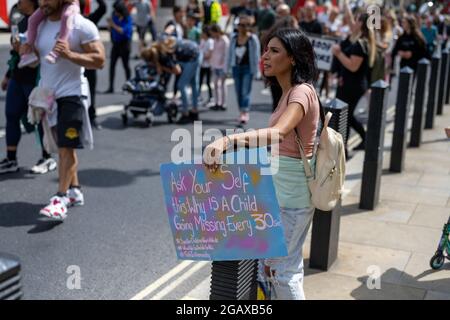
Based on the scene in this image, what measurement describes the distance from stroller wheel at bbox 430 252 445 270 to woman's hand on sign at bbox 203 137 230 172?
255 cm

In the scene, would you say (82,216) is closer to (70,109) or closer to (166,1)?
(70,109)

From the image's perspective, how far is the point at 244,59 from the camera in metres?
10.1

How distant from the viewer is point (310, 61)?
3176 mm

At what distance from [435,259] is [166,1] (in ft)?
68.4

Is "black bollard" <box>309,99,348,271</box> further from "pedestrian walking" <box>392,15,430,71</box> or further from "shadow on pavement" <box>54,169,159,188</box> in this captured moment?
"pedestrian walking" <box>392,15,430,71</box>

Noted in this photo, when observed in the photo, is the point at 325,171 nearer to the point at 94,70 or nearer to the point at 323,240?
the point at 323,240

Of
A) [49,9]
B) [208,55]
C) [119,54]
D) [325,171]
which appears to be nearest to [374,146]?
[325,171]

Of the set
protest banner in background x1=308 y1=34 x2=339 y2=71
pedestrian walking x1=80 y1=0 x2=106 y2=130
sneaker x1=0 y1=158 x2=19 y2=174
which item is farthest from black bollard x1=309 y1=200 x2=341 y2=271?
pedestrian walking x1=80 y1=0 x2=106 y2=130

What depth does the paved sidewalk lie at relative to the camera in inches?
170

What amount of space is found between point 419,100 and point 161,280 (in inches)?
223

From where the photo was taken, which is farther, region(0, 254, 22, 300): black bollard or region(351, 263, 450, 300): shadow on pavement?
region(351, 263, 450, 300): shadow on pavement

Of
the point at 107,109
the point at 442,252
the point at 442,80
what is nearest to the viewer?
the point at 442,252

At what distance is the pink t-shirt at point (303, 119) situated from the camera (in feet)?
9.90

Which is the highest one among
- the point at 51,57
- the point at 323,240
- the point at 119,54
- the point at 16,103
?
the point at 51,57
